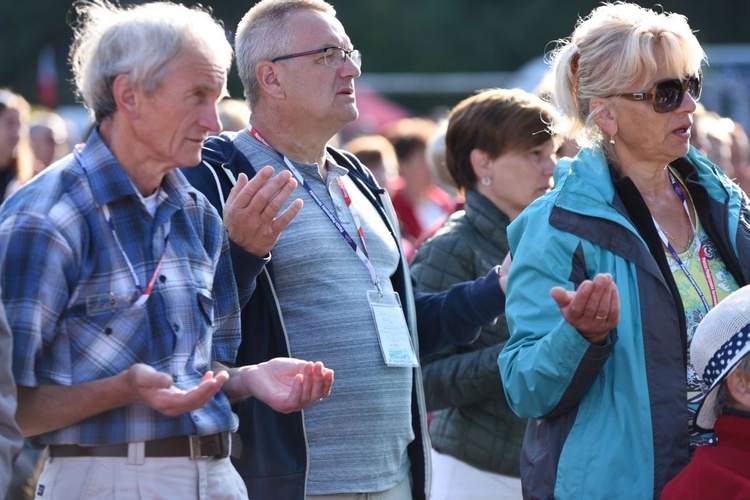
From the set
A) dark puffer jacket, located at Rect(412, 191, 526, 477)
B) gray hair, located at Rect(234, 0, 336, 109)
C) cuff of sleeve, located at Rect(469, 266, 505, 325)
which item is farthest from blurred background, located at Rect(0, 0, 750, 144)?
cuff of sleeve, located at Rect(469, 266, 505, 325)

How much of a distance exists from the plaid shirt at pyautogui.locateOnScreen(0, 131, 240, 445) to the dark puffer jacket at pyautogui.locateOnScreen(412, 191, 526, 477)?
1670mm

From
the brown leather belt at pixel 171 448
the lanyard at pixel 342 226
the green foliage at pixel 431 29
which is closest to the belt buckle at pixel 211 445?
the brown leather belt at pixel 171 448

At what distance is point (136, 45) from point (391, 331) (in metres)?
1.42

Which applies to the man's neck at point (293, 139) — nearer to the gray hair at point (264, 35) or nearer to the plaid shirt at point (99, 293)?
the gray hair at point (264, 35)

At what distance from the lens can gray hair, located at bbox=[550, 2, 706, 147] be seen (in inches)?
137

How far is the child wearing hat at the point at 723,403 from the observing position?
304cm

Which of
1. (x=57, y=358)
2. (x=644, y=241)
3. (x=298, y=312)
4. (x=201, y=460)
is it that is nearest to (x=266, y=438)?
(x=298, y=312)

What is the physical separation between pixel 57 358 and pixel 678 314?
167cm

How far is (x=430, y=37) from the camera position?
4178 cm

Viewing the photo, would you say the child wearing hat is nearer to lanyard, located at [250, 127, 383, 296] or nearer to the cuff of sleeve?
the cuff of sleeve

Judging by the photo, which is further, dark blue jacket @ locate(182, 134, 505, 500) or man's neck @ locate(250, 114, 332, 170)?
man's neck @ locate(250, 114, 332, 170)

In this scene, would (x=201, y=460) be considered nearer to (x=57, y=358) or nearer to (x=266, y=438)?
(x=57, y=358)

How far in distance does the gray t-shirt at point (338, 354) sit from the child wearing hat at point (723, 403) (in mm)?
995

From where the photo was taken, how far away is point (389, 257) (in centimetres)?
400
